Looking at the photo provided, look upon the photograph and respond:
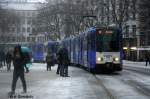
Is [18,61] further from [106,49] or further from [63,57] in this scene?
[106,49]

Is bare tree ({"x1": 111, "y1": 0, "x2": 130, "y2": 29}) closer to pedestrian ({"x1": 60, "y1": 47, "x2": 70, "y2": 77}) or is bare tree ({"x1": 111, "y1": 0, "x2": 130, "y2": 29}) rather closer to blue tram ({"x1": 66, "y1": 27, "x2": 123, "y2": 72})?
blue tram ({"x1": 66, "y1": 27, "x2": 123, "y2": 72})

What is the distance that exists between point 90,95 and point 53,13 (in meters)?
73.1

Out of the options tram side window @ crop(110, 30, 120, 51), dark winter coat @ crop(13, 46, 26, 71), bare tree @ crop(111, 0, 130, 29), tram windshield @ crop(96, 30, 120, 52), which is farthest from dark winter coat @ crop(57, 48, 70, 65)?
bare tree @ crop(111, 0, 130, 29)

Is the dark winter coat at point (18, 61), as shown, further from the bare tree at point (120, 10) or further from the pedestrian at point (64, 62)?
the bare tree at point (120, 10)

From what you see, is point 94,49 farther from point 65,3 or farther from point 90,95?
point 65,3

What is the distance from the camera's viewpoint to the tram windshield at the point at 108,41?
115ft

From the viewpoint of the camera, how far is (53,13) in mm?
91438

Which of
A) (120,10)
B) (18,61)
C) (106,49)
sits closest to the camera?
(18,61)

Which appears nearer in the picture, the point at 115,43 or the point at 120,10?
the point at 115,43

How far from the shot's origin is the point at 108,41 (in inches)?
1384

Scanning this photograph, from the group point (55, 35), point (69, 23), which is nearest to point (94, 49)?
point (69, 23)

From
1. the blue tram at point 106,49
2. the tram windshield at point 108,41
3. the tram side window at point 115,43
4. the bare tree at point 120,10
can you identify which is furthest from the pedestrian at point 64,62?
the bare tree at point 120,10

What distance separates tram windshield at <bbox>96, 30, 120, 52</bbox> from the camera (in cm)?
3506

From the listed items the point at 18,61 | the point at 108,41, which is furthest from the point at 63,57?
the point at 18,61
